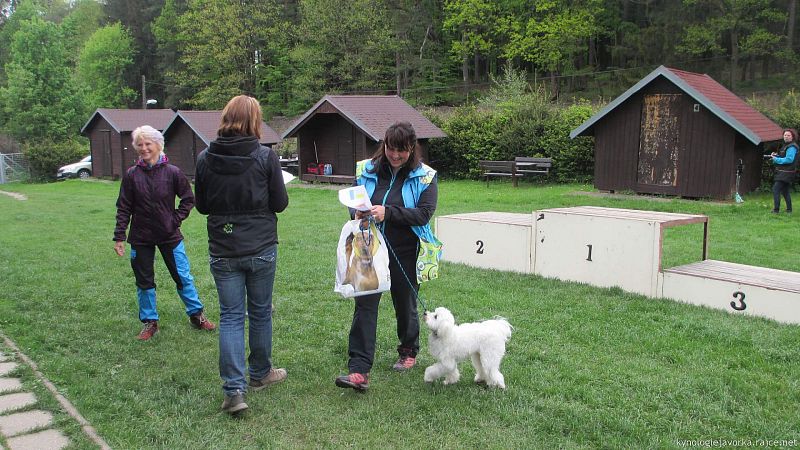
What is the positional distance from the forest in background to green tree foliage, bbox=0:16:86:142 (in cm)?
8

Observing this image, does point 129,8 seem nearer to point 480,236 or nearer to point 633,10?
point 633,10

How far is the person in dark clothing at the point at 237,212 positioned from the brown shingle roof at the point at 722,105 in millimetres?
13484

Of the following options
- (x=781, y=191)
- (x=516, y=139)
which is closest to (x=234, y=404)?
(x=781, y=191)

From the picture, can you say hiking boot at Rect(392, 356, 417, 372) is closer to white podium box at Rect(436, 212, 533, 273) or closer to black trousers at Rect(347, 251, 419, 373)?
black trousers at Rect(347, 251, 419, 373)

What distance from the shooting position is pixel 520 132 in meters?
21.4

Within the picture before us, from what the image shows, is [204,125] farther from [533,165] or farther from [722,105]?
[722,105]

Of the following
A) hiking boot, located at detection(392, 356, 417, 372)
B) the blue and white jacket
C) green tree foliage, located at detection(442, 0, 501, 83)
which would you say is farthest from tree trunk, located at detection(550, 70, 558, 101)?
the blue and white jacket

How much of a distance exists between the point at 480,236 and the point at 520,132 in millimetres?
13773

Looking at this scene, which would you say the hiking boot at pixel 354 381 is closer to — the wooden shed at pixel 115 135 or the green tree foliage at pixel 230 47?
the wooden shed at pixel 115 135

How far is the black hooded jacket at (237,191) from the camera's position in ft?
12.6

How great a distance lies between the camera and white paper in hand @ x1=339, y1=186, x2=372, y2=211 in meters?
3.96

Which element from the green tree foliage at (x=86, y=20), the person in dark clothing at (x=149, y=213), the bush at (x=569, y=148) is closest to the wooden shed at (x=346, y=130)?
the bush at (x=569, y=148)

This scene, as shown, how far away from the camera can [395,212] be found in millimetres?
4062

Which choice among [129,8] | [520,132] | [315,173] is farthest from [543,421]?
[129,8]
